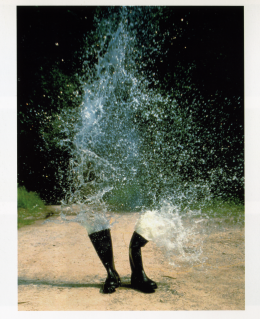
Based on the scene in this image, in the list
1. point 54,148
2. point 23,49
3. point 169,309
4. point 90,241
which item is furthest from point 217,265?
point 23,49

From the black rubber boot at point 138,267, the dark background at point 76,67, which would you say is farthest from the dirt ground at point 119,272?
the dark background at point 76,67

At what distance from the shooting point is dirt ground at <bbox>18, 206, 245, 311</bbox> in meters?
1.58

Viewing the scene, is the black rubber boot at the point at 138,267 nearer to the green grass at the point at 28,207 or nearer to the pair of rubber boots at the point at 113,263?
the pair of rubber boots at the point at 113,263

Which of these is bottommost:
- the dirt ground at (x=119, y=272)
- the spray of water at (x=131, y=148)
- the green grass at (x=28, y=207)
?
the dirt ground at (x=119, y=272)

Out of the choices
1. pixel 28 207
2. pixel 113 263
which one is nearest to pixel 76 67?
pixel 28 207

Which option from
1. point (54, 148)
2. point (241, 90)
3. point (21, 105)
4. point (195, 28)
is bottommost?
point (54, 148)

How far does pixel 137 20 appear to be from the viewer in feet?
5.25

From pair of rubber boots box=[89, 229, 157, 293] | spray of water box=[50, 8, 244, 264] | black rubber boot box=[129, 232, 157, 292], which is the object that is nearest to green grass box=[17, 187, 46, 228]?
spray of water box=[50, 8, 244, 264]

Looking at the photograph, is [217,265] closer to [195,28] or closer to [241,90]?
[241,90]

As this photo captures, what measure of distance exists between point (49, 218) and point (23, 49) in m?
1.08

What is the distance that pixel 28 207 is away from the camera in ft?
5.28

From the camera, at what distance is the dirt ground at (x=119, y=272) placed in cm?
158

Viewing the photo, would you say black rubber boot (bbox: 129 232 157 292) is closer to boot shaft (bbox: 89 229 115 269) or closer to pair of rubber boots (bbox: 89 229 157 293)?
pair of rubber boots (bbox: 89 229 157 293)

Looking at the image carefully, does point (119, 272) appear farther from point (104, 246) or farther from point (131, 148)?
point (131, 148)
